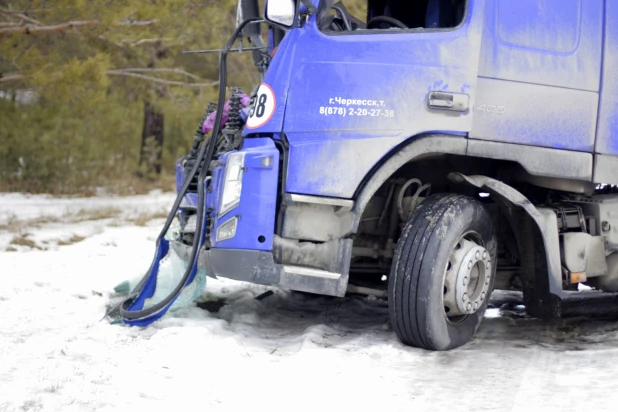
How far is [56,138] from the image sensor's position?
16812 mm

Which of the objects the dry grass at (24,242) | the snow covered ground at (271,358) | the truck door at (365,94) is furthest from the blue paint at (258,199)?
the dry grass at (24,242)

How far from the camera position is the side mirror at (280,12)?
15.5 feet

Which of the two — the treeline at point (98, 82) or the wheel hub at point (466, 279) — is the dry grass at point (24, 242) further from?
the wheel hub at point (466, 279)

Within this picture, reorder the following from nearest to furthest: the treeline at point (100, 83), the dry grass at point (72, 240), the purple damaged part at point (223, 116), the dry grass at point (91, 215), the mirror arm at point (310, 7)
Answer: the mirror arm at point (310, 7) < the purple damaged part at point (223, 116) < the dry grass at point (72, 240) < the treeline at point (100, 83) < the dry grass at point (91, 215)

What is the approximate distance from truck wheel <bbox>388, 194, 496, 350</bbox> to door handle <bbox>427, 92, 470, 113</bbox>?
61 cm

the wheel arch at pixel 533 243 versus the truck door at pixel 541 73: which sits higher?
the truck door at pixel 541 73

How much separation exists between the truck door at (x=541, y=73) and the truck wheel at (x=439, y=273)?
54 centimetres

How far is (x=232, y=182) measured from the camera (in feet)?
16.1

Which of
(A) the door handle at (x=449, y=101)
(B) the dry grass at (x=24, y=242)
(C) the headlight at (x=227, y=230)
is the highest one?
(A) the door handle at (x=449, y=101)

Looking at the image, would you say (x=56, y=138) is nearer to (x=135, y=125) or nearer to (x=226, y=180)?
(x=135, y=125)

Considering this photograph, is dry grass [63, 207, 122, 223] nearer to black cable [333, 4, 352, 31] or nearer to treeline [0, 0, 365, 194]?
treeline [0, 0, 365, 194]

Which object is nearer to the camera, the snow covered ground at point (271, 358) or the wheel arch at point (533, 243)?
the snow covered ground at point (271, 358)

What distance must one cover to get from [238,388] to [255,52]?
303 centimetres

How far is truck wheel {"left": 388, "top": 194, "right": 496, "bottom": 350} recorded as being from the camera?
4.78m
